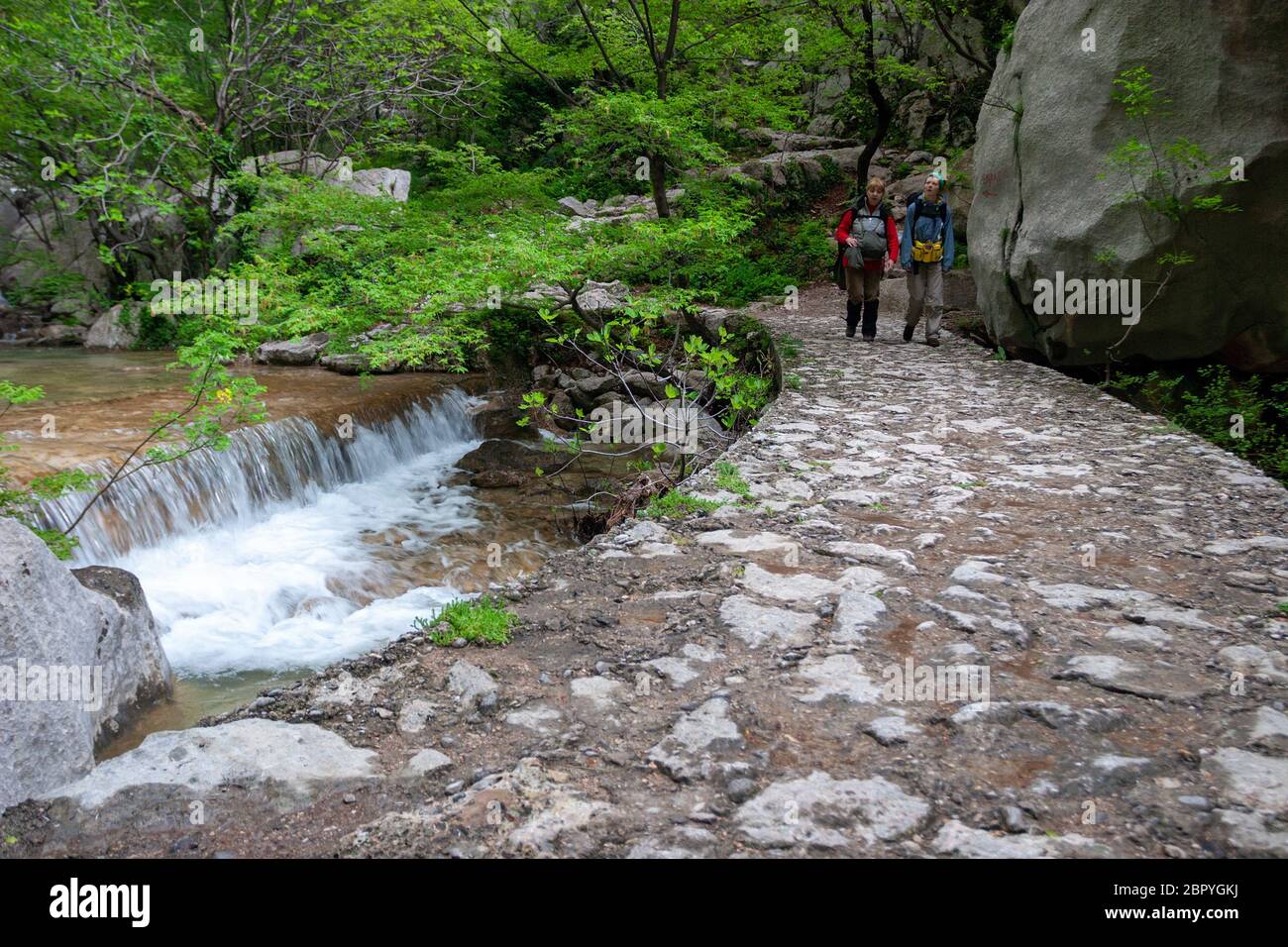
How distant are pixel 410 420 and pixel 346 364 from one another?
2080mm

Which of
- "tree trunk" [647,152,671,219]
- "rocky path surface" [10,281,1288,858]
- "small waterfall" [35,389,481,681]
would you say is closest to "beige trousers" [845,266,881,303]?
"tree trunk" [647,152,671,219]

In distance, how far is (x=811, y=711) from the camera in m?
3.08

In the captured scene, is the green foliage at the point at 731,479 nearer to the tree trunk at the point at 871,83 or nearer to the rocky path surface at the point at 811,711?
the rocky path surface at the point at 811,711

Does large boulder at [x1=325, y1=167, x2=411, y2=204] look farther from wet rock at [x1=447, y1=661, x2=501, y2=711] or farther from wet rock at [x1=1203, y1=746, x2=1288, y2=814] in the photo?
wet rock at [x1=1203, y1=746, x2=1288, y2=814]

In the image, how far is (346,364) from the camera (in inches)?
531

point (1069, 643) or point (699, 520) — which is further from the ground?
point (699, 520)

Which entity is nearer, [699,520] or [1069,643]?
[1069,643]

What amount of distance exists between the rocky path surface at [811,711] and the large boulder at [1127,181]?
337cm

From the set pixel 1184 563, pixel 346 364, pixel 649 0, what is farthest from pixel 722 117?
pixel 1184 563

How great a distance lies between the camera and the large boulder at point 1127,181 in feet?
23.1

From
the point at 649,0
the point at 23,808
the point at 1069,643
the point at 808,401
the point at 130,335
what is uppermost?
the point at 649,0

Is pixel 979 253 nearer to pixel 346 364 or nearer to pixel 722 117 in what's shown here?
pixel 722 117
